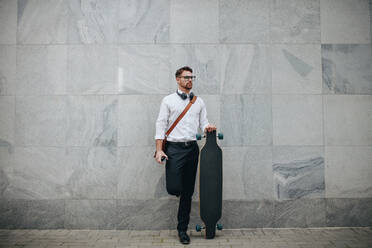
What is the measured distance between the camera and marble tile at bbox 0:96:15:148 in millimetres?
4812

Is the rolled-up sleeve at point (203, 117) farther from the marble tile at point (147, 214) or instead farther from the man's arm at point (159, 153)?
the marble tile at point (147, 214)

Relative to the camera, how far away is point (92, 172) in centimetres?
477

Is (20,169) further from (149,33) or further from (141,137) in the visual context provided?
(149,33)

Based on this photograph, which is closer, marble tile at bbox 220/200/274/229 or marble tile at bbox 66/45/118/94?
marble tile at bbox 220/200/274/229

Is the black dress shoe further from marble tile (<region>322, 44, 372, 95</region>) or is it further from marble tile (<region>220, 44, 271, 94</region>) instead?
marble tile (<region>322, 44, 372, 95</region>)

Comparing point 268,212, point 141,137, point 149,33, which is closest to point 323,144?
point 268,212

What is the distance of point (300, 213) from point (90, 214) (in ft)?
11.1

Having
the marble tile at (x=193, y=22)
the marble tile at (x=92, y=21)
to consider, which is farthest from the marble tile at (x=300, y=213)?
the marble tile at (x=92, y=21)

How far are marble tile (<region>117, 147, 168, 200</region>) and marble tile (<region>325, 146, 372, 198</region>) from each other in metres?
2.72

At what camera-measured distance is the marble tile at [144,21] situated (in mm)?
4852

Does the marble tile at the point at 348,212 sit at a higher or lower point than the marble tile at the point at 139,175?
lower

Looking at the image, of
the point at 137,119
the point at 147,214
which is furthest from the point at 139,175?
the point at 137,119

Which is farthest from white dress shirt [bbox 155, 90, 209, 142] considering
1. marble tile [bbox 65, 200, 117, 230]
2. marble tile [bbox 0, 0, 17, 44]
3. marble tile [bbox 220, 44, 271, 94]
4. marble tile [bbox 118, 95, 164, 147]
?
marble tile [bbox 0, 0, 17, 44]

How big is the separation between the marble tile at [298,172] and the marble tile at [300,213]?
0.10m
